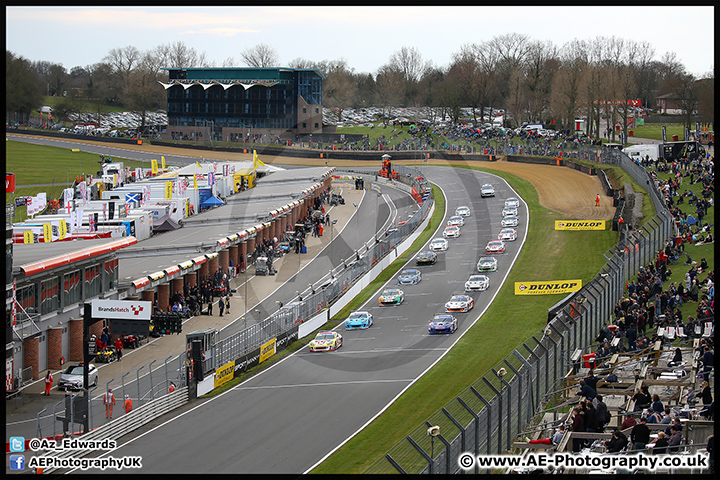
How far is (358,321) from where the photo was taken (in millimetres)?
43062

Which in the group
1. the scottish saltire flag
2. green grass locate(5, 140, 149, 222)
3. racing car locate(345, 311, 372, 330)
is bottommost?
racing car locate(345, 311, 372, 330)

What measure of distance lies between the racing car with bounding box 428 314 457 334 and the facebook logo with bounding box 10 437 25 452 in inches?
839

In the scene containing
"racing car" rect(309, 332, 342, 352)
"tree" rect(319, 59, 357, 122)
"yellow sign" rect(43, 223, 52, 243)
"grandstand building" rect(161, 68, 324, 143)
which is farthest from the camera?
"tree" rect(319, 59, 357, 122)

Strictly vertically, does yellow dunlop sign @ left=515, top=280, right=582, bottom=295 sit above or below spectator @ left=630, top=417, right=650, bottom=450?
below

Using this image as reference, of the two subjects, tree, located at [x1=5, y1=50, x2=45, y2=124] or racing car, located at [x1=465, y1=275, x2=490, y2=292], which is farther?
tree, located at [x1=5, y1=50, x2=45, y2=124]

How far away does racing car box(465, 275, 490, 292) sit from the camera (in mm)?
49031

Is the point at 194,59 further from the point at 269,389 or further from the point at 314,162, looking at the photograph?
the point at 269,389

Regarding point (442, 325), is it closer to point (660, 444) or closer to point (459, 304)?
point (459, 304)

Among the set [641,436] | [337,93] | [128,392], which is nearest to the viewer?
[641,436]

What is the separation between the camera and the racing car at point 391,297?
155 feet

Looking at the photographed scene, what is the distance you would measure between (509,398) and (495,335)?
20749 millimetres

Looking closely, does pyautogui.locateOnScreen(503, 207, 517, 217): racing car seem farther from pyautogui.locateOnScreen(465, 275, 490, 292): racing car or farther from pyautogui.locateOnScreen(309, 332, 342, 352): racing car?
pyautogui.locateOnScreen(309, 332, 342, 352): racing car

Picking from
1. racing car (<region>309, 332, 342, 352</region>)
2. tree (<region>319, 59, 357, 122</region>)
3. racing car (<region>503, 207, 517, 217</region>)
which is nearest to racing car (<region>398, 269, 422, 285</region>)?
racing car (<region>309, 332, 342, 352</region>)

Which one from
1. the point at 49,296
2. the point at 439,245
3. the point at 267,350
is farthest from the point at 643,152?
the point at 49,296
